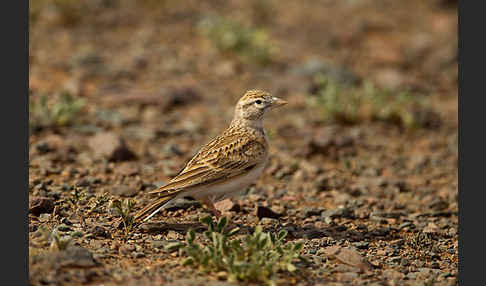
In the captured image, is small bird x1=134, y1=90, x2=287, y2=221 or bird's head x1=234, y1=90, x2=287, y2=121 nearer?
small bird x1=134, y1=90, x2=287, y2=221

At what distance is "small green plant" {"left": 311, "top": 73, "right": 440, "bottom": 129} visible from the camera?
1245 cm

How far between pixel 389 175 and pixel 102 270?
6022mm

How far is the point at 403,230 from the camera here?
812cm

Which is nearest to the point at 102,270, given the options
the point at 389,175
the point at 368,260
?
the point at 368,260

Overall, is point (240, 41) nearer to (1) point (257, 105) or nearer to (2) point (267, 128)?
(2) point (267, 128)

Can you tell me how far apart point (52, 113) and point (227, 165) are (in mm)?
4391

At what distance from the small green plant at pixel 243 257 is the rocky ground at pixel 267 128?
13 centimetres

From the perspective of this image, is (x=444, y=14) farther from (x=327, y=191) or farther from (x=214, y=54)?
(x=327, y=191)

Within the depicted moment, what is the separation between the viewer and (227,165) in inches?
289

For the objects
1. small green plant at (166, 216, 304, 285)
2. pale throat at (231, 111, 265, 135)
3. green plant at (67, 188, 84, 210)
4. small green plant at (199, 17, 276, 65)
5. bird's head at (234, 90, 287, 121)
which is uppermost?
small green plant at (199, 17, 276, 65)

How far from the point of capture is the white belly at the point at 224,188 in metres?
7.21

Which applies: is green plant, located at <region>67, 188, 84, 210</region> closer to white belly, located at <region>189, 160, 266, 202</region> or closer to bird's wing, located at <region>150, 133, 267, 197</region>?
bird's wing, located at <region>150, 133, 267, 197</region>

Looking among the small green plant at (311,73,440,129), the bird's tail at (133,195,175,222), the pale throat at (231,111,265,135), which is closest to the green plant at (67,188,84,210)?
the bird's tail at (133,195,175,222)

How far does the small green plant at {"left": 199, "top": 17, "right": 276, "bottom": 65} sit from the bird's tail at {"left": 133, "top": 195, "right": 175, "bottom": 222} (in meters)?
7.90
